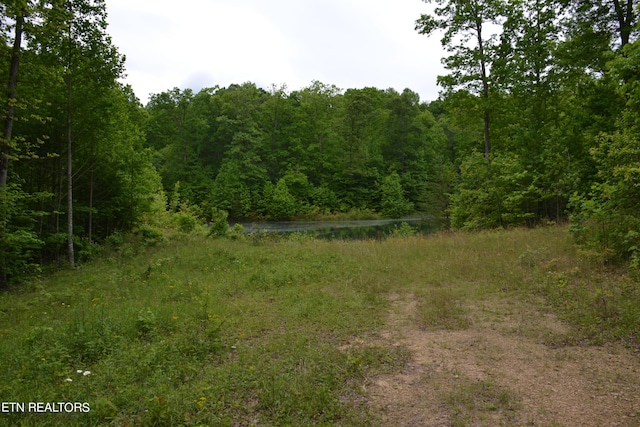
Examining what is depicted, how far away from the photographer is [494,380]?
3934 millimetres

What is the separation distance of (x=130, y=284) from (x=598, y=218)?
10.7 meters

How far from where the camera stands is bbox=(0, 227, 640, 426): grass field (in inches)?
141

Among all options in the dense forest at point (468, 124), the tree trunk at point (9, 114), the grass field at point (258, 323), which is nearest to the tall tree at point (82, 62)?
the dense forest at point (468, 124)

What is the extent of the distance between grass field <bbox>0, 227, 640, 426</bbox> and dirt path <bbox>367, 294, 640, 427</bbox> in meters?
0.27

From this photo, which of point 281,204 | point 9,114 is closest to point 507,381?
point 9,114

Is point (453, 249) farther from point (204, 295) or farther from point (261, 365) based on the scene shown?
point (261, 365)

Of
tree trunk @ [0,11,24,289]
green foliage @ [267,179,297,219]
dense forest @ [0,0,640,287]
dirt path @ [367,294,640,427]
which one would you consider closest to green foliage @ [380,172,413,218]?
green foliage @ [267,179,297,219]

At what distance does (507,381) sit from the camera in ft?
12.8

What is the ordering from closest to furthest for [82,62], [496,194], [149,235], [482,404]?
[482,404] < [82,62] < [496,194] < [149,235]

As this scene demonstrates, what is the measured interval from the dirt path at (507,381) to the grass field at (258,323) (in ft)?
0.89

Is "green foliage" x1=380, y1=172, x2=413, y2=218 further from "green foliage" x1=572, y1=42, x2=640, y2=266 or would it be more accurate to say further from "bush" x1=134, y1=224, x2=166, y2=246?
"green foliage" x1=572, y1=42, x2=640, y2=266

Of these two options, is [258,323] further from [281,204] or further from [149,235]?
[281,204]

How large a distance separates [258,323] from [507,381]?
11.9ft

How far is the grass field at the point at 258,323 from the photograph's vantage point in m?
3.57
